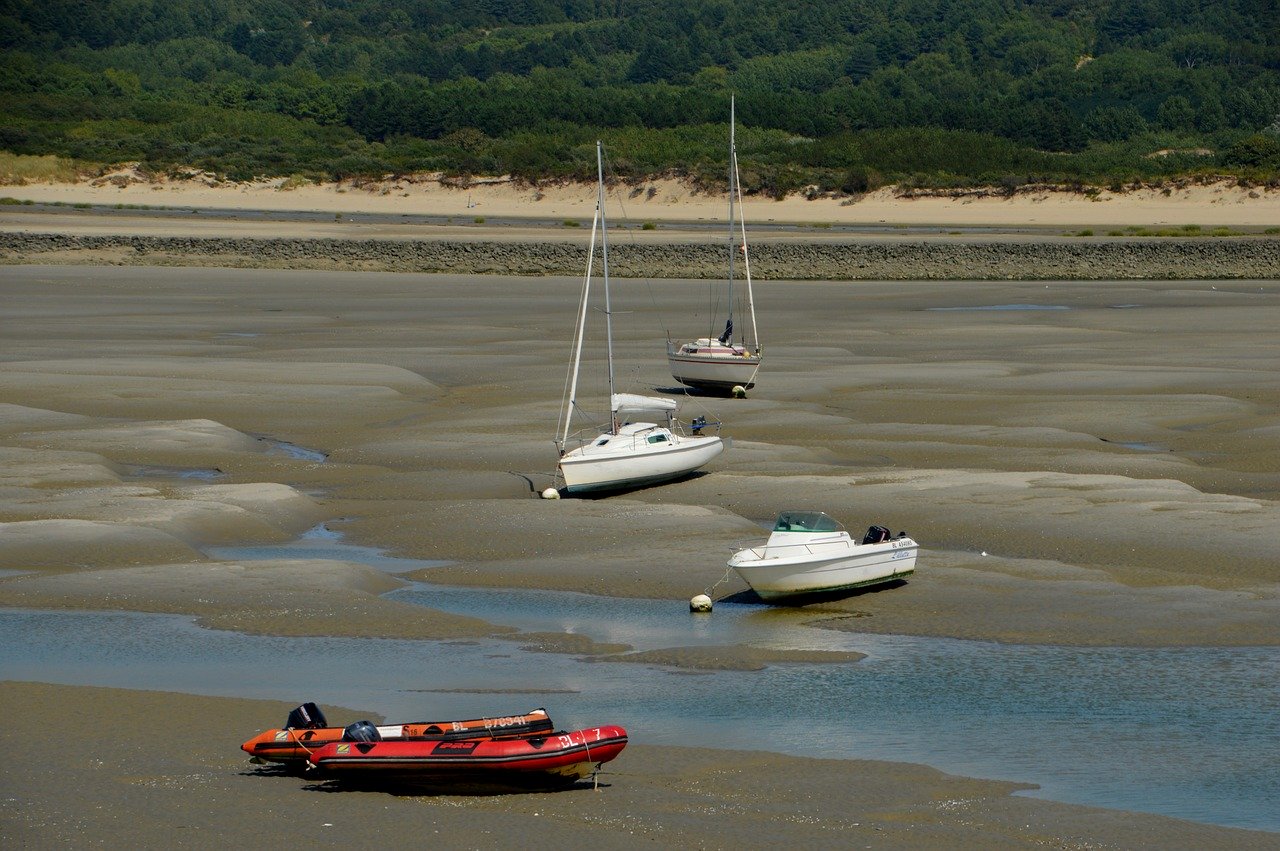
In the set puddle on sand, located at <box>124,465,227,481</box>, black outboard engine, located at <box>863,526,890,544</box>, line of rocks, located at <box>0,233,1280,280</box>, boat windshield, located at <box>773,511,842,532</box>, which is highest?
line of rocks, located at <box>0,233,1280,280</box>

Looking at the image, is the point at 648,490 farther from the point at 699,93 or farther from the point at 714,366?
the point at 699,93

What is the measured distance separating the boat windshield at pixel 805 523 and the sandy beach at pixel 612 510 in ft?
2.72

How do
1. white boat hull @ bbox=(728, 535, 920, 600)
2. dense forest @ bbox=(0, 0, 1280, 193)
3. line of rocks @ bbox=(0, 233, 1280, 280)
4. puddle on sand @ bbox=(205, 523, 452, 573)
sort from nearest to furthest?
1. white boat hull @ bbox=(728, 535, 920, 600)
2. puddle on sand @ bbox=(205, 523, 452, 573)
3. line of rocks @ bbox=(0, 233, 1280, 280)
4. dense forest @ bbox=(0, 0, 1280, 193)

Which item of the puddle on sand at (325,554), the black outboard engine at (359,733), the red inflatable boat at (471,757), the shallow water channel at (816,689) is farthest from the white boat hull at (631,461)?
the red inflatable boat at (471,757)

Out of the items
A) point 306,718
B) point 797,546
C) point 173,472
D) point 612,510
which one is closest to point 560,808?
point 306,718

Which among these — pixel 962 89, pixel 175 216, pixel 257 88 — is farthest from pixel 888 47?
pixel 175 216

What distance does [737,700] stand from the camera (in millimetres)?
14062

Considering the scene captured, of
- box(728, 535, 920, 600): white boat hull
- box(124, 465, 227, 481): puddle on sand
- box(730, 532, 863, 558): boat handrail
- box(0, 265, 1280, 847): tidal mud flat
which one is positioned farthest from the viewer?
box(124, 465, 227, 481): puddle on sand

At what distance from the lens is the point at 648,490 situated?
912 inches

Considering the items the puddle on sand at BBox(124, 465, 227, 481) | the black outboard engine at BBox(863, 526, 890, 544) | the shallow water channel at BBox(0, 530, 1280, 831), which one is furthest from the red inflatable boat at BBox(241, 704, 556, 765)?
the puddle on sand at BBox(124, 465, 227, 481)

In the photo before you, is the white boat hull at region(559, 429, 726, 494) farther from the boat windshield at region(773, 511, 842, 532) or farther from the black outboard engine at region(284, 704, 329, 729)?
the black outboard engine at region(284, 704, 329, 729)

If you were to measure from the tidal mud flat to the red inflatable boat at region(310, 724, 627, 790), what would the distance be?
0.33 m

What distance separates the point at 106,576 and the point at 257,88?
116 meters

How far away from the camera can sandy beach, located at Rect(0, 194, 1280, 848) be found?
37.9ft
